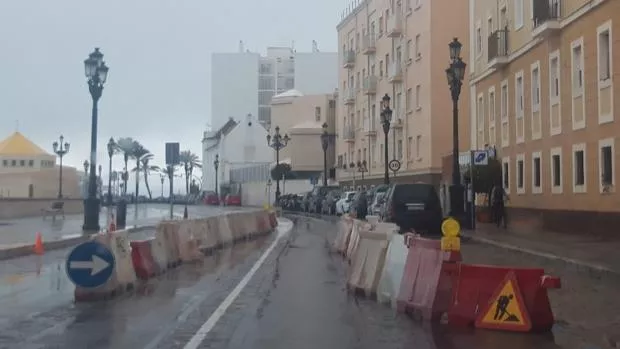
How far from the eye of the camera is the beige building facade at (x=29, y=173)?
8875 centimetres

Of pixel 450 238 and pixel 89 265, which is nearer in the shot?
pixel 450 238

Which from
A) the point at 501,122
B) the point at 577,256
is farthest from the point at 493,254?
the point at 501,122

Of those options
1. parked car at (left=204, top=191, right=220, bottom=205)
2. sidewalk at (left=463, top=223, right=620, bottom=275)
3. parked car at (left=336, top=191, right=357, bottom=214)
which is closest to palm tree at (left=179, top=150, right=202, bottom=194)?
→ parked car at (left=204, top=191, right=220, bottom=205)

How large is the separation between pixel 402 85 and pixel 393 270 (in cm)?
5333

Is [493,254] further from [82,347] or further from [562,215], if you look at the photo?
[82,347]

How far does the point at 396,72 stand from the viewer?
66312mm

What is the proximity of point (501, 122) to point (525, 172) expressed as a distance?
4.46 meters

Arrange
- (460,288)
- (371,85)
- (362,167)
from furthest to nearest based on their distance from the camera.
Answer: (371,85), (362,167), (460,288)

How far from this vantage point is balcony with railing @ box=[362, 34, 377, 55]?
245ft

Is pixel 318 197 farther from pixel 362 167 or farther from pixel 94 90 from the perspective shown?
pixel 94 90

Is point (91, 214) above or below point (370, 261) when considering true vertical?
above

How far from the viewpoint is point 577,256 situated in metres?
21.1

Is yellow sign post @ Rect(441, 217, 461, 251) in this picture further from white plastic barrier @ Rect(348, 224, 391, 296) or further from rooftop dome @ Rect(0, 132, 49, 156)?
rooftop dome @ Rect(0, 132, 49, 156)

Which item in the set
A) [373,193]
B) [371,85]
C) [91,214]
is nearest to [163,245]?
[91,214]
